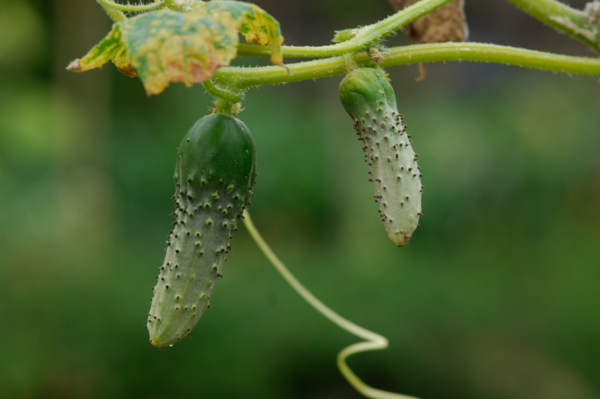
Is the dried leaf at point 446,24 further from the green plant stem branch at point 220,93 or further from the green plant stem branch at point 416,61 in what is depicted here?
the green plant stem branch at point 220,93

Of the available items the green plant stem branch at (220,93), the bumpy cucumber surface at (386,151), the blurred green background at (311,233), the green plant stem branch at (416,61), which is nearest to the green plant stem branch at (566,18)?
the green plant stem branch at (416,61)

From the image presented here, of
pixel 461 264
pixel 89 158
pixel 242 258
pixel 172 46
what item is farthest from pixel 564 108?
pixel 172 46

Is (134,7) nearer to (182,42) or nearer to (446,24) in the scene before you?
(182,42)

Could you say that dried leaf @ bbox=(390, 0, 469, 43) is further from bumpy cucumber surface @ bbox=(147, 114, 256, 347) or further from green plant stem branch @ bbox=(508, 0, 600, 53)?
bumpy cucumber surface @ bbox=(147, 114, 256, 347)

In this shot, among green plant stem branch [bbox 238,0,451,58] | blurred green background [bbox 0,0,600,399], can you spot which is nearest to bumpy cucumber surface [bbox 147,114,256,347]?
green plant stem branch [bbox 238,0,451,58]

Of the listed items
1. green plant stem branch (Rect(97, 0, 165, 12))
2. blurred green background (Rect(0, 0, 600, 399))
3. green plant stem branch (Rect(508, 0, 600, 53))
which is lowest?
blurred green background (Rect(0, 0, 600, 399))

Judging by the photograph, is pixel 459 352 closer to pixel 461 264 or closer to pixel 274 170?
pixel 461 264
